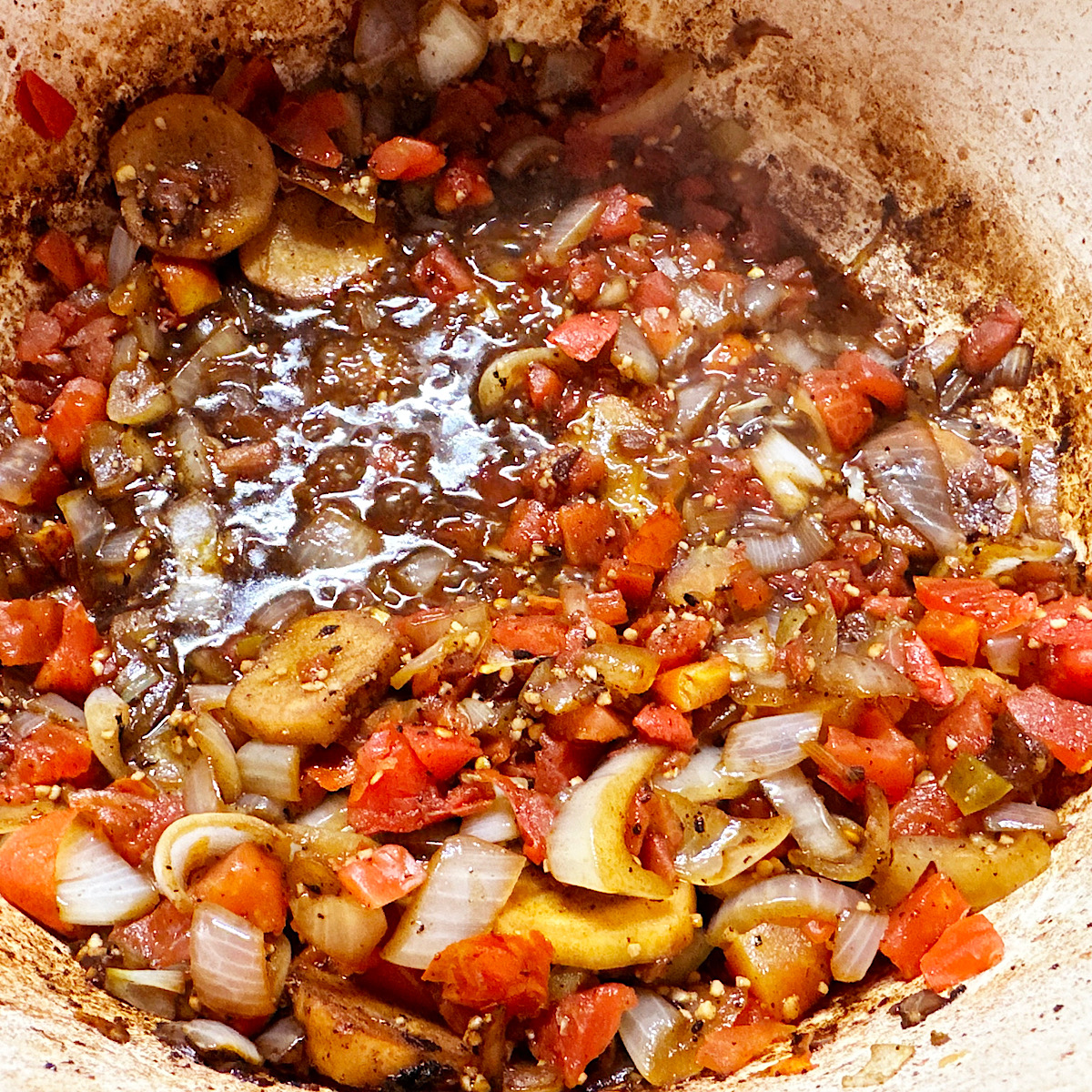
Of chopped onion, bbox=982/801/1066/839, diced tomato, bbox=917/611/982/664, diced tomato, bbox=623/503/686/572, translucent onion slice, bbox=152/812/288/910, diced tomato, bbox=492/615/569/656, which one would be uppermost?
diced tomato, bbox=623/503/686/572

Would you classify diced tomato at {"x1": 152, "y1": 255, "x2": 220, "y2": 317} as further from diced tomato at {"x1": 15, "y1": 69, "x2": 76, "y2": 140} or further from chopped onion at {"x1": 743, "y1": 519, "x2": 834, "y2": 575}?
chopped onion at {"x1": 743, "y1": 519, "x2": 834, "y2": 575}

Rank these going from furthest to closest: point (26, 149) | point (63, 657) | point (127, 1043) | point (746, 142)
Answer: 1. point (746, 142)
2. point (26, 149)
3. point (63, 657)
4. point (127, 1043)

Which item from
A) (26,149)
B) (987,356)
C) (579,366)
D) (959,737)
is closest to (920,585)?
(959,737)

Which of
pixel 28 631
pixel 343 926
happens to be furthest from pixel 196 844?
pixel 28 631

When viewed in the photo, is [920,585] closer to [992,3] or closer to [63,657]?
[992,3]

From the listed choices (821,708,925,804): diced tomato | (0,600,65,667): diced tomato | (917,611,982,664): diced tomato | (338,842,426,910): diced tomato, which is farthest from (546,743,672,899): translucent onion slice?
(0,600,65,667): diced tomato

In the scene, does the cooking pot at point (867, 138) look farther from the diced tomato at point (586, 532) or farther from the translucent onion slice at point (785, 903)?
the diced tomato at point (586, 532)
